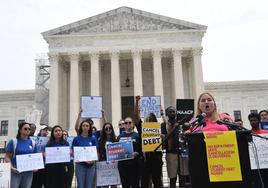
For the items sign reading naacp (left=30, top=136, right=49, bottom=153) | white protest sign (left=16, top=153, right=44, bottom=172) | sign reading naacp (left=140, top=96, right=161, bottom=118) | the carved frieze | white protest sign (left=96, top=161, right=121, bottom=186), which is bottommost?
white protest sign (left=96, top=161, right=121, bottom=186)

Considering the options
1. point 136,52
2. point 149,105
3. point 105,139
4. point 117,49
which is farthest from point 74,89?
point 105,139

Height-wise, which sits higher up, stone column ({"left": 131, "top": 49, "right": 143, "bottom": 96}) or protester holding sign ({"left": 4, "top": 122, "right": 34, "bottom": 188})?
stone column ({"left": 131, "top": 49, "right": 143, "bottom": 96})

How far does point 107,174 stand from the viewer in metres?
9.70

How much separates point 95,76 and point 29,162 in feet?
102

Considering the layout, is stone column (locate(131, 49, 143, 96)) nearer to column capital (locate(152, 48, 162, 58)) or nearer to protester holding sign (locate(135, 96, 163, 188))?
column capital (locate(152, 48, 162, 58))

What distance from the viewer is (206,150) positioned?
13.1 feet

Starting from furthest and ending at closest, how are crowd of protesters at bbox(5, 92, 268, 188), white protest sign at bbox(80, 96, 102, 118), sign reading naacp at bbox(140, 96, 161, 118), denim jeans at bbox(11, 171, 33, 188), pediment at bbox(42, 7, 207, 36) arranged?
pediment at bbox(42, 7, 207, 36) < sign reading naacp at bbox(140, 96, 161, 118) < white protest sign at bbox(80, 96, 102, 118) < crowd of protesters at bbox(5, 92, 268, 188) < denim jeans at bbox(11, 171, 33, 188)

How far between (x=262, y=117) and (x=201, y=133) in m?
6.81

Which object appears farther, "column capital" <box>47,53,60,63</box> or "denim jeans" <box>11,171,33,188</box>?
"column capital" <box>47,53,60,63</box>

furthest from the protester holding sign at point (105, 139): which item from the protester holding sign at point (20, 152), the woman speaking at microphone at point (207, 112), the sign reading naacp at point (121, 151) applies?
the woman speaking at microphone at point (207, 112)

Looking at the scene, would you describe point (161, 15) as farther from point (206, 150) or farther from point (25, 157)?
point (206, 150)

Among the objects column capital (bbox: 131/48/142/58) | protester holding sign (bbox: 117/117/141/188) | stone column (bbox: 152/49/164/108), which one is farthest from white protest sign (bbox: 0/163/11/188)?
column capital (bbox: 131/48/142/58)

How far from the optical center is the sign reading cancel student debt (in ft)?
12.7

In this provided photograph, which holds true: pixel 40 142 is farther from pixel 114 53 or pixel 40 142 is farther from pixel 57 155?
pixel 114 53
